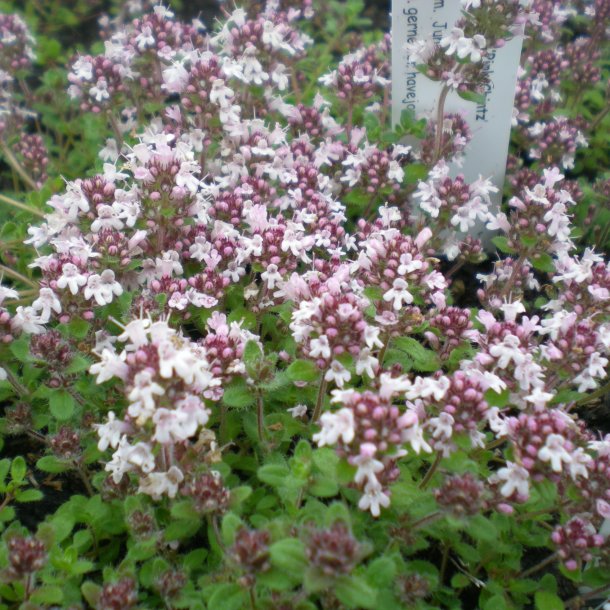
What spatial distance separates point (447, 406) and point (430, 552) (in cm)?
111

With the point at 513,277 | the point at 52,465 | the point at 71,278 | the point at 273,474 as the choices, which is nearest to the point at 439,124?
the point at 513,277

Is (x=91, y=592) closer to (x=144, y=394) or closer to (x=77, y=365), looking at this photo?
(x=144, y=394)

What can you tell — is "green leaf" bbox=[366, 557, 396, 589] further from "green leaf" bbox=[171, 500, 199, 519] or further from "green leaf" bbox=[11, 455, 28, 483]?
"green leaf" bbox=[11, 455, 28, 483]

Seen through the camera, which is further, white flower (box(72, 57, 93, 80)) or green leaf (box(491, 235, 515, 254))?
white flower (box(72, 57, 93, 80))

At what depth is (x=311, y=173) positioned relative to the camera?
3.86m

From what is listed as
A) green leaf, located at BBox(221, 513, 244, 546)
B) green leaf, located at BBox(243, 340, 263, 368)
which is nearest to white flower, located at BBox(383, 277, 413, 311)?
green leaf, located at BBox(243, 340, 263, 368)

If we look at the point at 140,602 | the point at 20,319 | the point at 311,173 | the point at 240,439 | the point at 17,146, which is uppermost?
the point at 311,173

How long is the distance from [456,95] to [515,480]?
9.33 feet

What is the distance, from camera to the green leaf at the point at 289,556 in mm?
2059

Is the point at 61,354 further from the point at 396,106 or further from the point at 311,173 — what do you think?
the point at 396,106

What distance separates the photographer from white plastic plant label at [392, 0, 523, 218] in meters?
A: 4.09

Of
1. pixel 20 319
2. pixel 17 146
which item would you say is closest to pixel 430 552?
pixel 20 319

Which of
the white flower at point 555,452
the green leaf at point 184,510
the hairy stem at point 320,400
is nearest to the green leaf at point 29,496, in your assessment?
the green leaf at point 184,510

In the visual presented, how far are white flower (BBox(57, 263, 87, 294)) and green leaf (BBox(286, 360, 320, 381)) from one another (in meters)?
0.98
